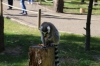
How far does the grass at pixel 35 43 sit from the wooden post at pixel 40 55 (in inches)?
89.6

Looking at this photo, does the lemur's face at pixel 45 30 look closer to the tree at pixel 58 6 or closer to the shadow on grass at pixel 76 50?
the shadow on grass at pixel 76 50

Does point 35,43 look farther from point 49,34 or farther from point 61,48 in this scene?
point 49,34

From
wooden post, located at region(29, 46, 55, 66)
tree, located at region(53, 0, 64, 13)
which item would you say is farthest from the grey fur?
tree, located at region(53, 0, 64, 13)

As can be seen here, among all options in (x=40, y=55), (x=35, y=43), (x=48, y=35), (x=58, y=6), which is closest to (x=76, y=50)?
(x=35, y=43)

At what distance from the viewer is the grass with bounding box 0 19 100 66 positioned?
6.84 metres

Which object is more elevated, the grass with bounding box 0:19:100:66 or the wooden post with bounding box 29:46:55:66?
the wooden post with bounding box 29:46:55:66

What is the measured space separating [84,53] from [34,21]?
5.71 m

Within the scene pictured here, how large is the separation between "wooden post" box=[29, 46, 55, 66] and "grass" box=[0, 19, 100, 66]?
2276 millimetres

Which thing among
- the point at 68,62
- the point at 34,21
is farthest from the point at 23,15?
the point at 68,62

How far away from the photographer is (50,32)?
4.94m

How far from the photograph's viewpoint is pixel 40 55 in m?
4.26

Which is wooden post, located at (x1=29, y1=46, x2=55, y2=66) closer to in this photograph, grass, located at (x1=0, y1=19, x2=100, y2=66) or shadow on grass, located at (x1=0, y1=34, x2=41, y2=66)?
grass, located at (x1=0, y1=19, x2=100, y2=66)

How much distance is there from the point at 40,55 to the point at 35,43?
177 inches

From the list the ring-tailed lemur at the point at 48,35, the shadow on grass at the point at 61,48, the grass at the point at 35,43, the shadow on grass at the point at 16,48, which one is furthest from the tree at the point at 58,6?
the ring-tailed lemur at the point at 48,35
